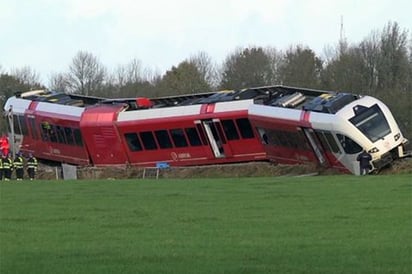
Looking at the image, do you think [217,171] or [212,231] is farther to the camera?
[217,171]

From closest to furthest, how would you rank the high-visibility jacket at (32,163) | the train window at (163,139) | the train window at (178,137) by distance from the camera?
1. the train window at (178,137)
2. the train window at (163,139)
3. the high-visibility jacket at (32,163)

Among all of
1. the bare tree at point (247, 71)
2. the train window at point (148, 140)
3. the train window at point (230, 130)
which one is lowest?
the bare tree at point (247, 71)

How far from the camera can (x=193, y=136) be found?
33.5 meters

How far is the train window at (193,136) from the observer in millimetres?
33344

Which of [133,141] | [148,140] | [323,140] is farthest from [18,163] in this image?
[323,140]

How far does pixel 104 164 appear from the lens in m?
36.0

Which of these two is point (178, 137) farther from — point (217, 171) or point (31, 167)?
point (31, 167)

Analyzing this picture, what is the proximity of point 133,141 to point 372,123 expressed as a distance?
34.8ft

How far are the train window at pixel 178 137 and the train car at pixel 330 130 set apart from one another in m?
3.37

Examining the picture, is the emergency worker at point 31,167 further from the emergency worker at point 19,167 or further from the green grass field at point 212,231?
the green grass field at point 212,231

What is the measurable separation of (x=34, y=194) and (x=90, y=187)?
9.59 ft

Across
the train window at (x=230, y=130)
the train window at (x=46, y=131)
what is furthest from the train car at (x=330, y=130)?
the train window at (x=46, y=131)

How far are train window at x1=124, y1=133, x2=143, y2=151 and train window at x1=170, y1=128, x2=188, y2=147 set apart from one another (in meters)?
1.81

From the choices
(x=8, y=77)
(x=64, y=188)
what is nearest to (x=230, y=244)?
(x=64, y=188)
